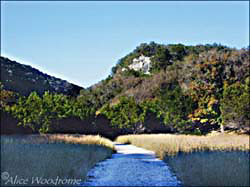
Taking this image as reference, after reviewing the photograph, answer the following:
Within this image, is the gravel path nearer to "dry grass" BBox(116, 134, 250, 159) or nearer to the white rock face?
"dry grass" BBox(116, 134, 250, 159)

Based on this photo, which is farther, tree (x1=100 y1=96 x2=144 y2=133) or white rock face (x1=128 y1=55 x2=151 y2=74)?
white rock face (x1=128 y1=55 x2=151 y2=74)

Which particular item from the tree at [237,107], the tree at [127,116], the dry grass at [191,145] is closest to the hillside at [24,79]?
the tree at [127,116]

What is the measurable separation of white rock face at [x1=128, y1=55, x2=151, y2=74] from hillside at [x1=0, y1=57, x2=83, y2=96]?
25373mm

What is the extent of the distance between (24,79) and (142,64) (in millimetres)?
45904

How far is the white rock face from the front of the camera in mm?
68812

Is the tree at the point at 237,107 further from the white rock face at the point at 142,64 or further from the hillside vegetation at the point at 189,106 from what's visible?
the white rock face at the point at 142,64

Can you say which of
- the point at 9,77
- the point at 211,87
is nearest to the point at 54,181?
the point at 9,77

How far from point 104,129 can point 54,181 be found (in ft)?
106

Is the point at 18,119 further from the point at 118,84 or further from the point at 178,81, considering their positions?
the point at 118,84

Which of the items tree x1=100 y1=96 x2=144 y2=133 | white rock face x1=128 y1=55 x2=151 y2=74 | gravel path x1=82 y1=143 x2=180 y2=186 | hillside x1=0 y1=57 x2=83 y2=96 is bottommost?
gravel path x1=82 y1=143 x2=180 y2=186

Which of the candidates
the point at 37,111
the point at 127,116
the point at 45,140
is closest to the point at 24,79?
the point at 37,111

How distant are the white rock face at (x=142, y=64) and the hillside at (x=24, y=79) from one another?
83.2 feet

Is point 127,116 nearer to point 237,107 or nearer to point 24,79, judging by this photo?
point 237,107

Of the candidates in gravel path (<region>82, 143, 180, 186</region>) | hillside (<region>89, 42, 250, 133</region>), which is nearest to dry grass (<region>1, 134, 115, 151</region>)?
gravel path (<region>82, 143, 180, 186</region>)
